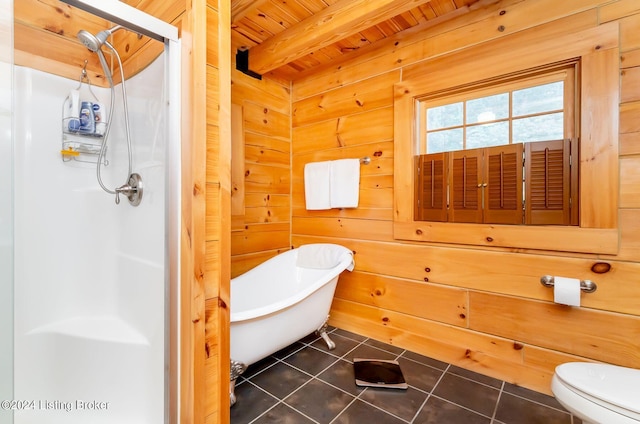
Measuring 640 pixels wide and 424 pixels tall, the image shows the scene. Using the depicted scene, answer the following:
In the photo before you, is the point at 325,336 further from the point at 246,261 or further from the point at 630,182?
the point at 630,182

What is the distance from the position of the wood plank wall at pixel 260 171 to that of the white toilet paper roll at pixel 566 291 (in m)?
2.01

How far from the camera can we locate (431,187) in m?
1.91

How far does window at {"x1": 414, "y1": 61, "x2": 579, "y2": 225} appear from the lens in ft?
4.97

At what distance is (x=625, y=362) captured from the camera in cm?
135

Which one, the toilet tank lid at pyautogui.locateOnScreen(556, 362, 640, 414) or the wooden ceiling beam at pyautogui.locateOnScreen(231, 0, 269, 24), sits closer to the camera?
the toilet tank lid at pyautogui.locateOnScreen(556, 362, 640, 414)

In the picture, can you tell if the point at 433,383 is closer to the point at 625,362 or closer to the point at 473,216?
the point at 625,362

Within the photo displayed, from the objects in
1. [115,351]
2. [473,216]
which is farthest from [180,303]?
[473,216]

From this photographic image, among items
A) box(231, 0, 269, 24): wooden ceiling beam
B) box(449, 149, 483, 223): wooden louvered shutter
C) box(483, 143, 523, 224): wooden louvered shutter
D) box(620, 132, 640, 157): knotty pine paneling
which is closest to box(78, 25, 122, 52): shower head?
box(231, 0, 269, 24): wooden ceiling beam

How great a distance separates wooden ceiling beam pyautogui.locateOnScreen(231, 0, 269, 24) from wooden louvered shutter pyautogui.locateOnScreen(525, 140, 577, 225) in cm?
188

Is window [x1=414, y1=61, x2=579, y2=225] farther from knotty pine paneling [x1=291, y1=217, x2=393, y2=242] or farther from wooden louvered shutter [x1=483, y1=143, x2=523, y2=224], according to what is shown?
knotty pine paneling [x1=291, y1=217, x2=393, y2=242]

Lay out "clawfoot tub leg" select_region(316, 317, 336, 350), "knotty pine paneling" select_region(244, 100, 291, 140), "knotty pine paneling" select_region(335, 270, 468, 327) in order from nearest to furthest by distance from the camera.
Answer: "knotty pine paneling" select_region(335, 270, 468, 327)
"clawfoot tub leg" select_region(316, 317, 336, 350)
"knotty pine paneling" select_region(244, 100, 291, 140)

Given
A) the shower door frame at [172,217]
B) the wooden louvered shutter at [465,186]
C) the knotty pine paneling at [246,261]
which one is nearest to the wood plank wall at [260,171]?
the knotty pine paneling at [246,261]

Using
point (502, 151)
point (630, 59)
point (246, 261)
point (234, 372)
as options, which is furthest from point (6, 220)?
point (630, 59)

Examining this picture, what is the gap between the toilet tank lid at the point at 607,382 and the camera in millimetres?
913
